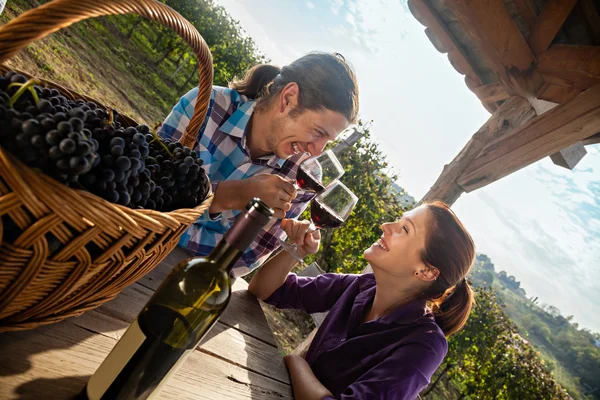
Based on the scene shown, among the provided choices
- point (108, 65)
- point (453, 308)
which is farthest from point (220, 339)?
point (108, 65)

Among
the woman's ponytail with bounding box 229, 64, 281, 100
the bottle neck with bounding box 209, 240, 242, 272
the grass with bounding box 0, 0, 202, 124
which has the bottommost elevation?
the grass with bounding box 0, 0, 202, 124

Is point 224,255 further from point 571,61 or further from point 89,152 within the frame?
point 571,61

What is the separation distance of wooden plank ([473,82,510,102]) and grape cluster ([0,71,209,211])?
10.6 feet

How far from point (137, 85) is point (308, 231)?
11.5 m

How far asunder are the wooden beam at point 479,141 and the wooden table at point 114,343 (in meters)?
2.63

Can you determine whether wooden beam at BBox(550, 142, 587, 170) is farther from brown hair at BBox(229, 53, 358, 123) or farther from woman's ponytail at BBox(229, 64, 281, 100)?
woman's ponytail at BBox(229, 64, 281, 100)

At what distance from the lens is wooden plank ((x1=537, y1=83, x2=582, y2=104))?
9.07 feet

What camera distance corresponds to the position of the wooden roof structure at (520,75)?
8.23 ft

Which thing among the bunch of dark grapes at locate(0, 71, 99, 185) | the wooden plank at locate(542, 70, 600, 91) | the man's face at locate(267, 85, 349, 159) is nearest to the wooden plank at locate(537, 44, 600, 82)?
the wooden plank at locate(542, 70, 600, 91)

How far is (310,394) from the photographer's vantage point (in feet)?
4.24

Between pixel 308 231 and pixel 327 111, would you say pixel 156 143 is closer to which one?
pixel 308 231

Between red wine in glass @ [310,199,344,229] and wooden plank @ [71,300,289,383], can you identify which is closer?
wooden plank @ [71,300,289,383]

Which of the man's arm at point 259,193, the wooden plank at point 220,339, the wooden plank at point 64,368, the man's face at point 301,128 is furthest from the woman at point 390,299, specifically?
the man's face at point 301,128

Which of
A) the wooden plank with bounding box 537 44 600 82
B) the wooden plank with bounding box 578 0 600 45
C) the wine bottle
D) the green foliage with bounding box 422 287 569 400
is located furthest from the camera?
the green foliage with bounding box 422 287 569 400
